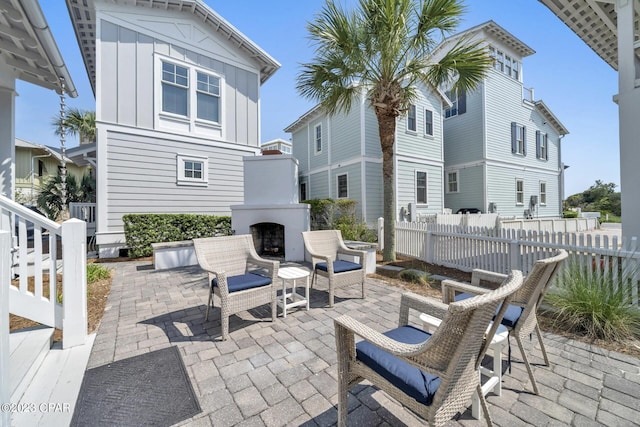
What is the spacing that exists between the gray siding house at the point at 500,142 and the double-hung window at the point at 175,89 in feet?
40.2

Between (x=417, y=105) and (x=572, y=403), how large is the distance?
12739 millimetres

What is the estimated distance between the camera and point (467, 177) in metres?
14.6

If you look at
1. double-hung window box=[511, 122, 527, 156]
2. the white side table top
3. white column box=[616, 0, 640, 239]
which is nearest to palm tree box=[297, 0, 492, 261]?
white column box=[616, 0, 640, 239]

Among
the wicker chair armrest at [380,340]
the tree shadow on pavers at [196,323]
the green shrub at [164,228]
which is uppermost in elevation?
the green shrub at [164,228]

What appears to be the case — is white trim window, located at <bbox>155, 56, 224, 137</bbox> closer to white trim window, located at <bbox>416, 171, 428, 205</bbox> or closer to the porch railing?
the porch railing

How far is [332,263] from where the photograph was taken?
13.8ft

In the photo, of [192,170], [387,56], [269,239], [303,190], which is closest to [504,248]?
[387,56]

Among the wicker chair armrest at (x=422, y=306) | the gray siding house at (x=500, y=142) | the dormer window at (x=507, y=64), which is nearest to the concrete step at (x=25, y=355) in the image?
the wicker chair armrest at (x=422, y=306)

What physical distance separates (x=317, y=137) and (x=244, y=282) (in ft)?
40.6

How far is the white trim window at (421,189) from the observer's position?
42.3ft

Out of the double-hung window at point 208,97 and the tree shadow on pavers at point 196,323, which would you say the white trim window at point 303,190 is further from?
the tree shadow on pavers at point 196,323

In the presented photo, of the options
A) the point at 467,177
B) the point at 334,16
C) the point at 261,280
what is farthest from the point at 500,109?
the point at 261,280

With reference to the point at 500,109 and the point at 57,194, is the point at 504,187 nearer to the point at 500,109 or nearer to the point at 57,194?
the point at 500,109

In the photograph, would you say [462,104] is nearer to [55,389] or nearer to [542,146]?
[542,146]
